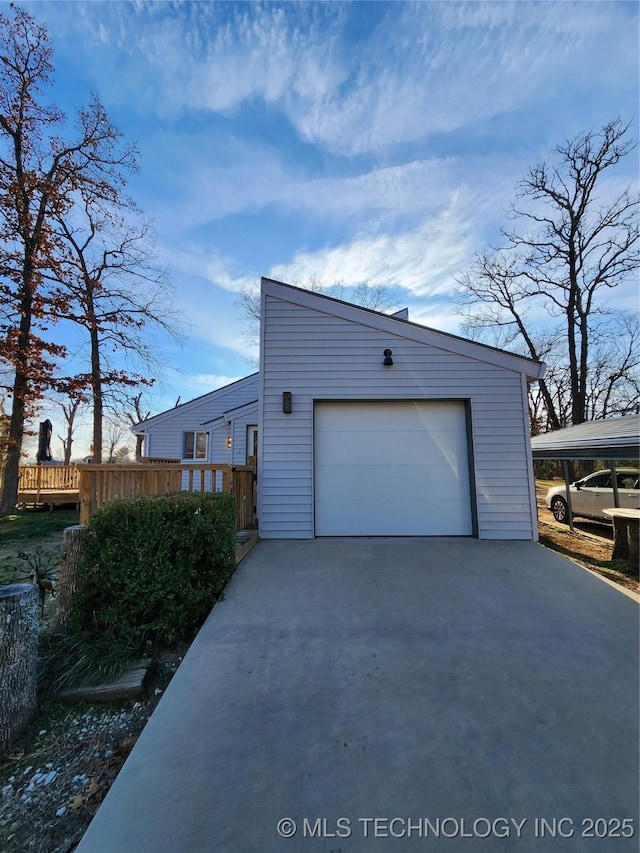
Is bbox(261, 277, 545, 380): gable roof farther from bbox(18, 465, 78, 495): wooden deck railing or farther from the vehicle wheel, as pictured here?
bbox(18, 465, 78, 495): wooden deck railing

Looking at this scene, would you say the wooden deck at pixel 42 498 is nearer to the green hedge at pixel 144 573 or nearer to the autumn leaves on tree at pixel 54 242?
the autumn leaves on tree at pixel 54 242

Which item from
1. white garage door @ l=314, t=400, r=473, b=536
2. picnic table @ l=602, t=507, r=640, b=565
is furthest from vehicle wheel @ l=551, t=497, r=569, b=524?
white garage door @ l=314, t=400, r=473, b=536

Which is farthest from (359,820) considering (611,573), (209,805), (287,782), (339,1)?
(339,1)

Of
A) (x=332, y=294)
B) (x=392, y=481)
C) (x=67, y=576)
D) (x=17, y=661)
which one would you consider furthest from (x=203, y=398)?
(x=17, y=661)

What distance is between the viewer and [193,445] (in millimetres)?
15484

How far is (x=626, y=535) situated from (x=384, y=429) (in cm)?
414

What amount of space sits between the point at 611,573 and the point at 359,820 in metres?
5.60

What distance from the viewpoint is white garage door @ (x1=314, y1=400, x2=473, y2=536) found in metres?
5.76

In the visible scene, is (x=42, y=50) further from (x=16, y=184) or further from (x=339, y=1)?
(x=339, y=1)

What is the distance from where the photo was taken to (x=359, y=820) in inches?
53.8

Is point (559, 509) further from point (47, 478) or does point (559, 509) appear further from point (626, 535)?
point (47, 478)

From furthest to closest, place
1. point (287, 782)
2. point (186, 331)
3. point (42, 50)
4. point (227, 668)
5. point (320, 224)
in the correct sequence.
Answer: point (186, 331) < point (42, 50) < point (320, 224) < point (227, 668) < point (287, 782)

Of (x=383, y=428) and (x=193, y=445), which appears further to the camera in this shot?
(x=193, y=445)

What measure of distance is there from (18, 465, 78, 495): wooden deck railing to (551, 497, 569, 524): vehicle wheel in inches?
569
